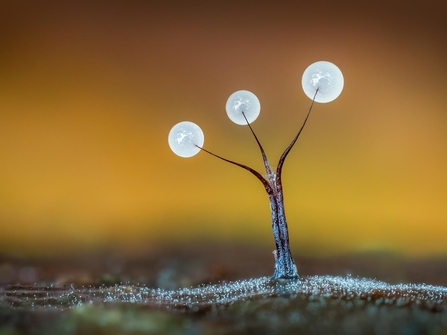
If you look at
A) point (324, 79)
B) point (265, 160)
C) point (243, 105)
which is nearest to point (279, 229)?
point (265, 160)

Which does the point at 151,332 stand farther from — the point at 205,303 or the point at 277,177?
the point at 277,177

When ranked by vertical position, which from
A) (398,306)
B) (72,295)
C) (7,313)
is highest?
(72,295)

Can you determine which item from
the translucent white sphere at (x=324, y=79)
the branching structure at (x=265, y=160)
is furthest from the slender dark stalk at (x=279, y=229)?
the translucent white sphere at (x=324, y=79)

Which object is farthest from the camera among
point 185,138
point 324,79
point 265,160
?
point 265,160

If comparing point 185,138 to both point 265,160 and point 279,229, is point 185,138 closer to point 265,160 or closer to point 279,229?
point 265,160

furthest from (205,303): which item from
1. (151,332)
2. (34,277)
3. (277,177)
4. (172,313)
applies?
(34,277)

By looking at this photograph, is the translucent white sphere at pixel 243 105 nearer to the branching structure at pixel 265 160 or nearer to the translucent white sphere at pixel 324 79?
the branching structure at pixel 265 160

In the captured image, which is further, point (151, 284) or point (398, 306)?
point (151, 284)
